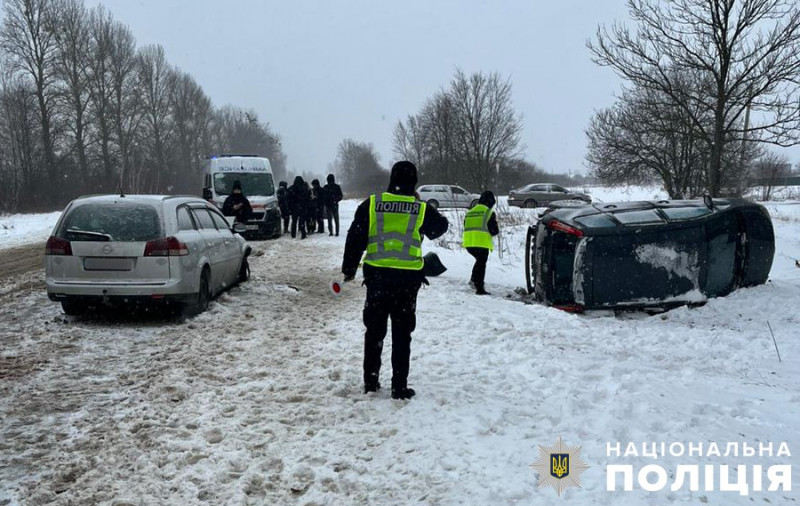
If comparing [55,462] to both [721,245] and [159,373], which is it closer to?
[159,373]

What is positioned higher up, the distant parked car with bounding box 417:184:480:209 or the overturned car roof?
A: the distant parked car with bounding box 417:184:480:209

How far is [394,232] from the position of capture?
168 inches

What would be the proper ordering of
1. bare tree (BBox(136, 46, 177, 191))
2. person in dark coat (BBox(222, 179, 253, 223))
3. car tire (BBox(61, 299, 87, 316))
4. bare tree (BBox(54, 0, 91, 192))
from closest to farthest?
car tire (BBox(61, 299, 87, 316))
person in dark coat (BBox(222, 179, 253, 223))
bare tree (BBox(54, 0, 91, 192))
bare tree (BBox(136, 46, 177, 191))

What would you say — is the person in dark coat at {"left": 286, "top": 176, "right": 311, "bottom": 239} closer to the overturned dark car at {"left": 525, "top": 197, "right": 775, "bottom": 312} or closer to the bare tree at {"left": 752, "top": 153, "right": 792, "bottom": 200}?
the overturned dark car at {"left": 525, "top": 197, "right": 775, "bottom": 312}

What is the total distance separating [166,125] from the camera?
5731 centimetres

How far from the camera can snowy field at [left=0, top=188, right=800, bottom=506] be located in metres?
3.04

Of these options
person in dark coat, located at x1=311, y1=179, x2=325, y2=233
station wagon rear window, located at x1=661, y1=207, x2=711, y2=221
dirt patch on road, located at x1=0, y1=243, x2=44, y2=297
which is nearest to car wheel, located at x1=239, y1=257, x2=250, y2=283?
dirt patch on road, located at x1=0, y1=243, x2=44, y2=297

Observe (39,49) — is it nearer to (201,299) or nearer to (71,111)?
(71,111)

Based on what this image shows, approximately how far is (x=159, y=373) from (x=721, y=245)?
23.1ft

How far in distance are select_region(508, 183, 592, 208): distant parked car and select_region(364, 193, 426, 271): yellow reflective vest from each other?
97.1 feet

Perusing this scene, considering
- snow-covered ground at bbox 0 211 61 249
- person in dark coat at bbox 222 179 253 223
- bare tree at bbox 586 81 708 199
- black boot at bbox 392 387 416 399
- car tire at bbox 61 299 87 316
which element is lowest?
black boot at bbox 392 387 416 399

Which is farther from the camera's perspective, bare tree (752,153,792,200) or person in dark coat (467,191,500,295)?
bare tree (752,153,792,200)

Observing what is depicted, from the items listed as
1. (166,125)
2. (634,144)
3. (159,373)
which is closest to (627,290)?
(159,373)

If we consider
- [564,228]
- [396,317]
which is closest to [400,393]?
[396,317]
